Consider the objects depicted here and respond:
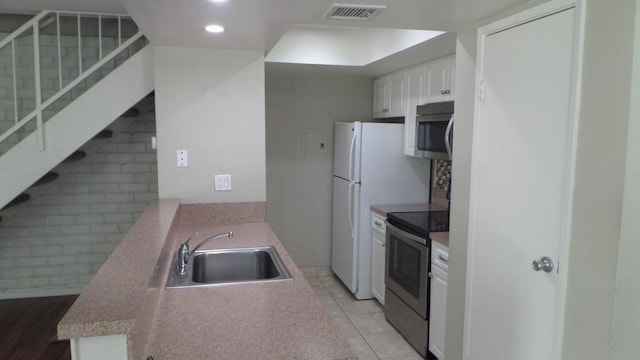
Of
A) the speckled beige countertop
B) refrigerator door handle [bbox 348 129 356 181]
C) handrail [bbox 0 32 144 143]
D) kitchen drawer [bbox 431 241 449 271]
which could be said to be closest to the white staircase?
handrail [bbox 0 32 144 143]

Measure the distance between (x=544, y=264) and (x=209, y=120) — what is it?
2.22 metres

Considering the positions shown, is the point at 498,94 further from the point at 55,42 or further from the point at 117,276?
the point at 55,42

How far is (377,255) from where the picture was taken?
4.10 meters

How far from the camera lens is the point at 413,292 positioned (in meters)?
3.34

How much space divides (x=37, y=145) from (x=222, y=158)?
4.40 feet

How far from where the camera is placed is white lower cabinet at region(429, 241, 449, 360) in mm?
2905

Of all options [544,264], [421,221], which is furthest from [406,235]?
[544,264]

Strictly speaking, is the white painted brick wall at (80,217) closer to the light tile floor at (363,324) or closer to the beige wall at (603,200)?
the light tile floor at (363,324)

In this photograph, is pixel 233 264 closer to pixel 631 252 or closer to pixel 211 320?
pixel 211 320

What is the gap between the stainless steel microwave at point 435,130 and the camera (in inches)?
125

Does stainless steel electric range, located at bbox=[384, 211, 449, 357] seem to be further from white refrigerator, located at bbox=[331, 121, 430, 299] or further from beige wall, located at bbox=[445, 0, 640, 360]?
beige wall, located at bbox=[445, 0, 640, 360]

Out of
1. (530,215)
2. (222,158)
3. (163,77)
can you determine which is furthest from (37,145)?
(530,215)

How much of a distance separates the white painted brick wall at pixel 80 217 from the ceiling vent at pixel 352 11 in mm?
2852

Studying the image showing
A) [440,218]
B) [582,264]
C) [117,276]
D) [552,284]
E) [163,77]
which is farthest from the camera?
[440,218]
